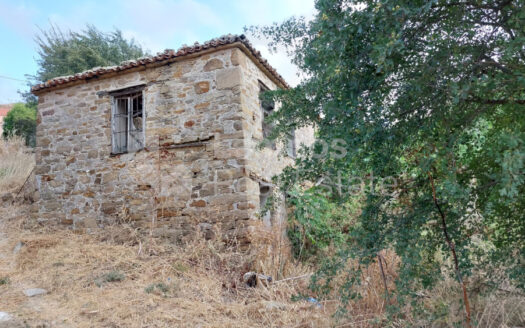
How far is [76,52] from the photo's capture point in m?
15.0

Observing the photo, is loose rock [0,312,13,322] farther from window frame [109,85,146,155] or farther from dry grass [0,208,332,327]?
window frame [109,85,146,155]

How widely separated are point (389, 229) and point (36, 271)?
16.4 ft

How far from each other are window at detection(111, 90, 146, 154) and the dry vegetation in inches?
61.9

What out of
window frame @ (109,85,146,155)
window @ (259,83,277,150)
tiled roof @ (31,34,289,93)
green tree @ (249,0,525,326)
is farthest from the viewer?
window @ (259,83,277,150)

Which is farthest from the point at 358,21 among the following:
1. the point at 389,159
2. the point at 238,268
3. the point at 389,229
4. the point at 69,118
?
the point at 69,118

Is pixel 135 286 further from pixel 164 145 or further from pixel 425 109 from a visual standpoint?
pixel 425 109

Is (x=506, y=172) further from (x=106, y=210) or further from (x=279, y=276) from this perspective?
(x=106, y=210)

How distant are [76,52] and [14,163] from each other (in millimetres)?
6295

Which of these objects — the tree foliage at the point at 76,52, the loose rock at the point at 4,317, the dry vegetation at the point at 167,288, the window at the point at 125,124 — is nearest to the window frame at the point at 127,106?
the window at the point at 125,124

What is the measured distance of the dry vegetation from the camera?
139 inches

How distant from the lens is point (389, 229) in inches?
112

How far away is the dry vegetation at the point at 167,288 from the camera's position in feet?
11.6

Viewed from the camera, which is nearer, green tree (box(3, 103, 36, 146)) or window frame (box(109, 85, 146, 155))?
window frame (box(109, 85, 146, 155))

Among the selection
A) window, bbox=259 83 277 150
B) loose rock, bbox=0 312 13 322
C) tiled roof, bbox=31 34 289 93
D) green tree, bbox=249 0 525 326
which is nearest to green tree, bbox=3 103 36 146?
tiled roof, bbox=31 34 289 93
